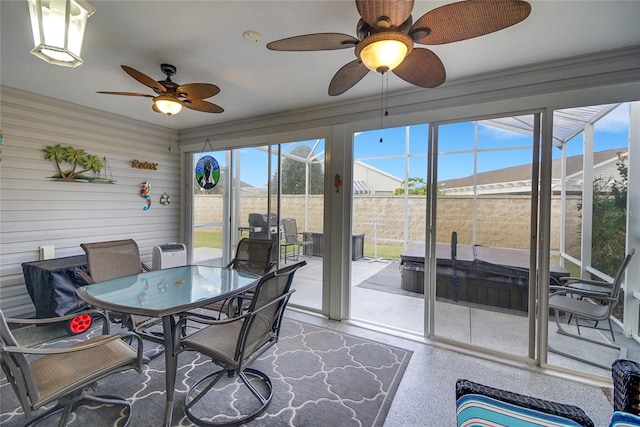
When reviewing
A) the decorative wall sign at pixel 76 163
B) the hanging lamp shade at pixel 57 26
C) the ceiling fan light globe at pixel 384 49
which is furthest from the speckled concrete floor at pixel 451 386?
the decorative wall sign at pixel 76 163

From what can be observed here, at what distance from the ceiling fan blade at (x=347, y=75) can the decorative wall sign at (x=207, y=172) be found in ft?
10.1

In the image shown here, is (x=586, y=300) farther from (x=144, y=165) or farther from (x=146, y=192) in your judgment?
(x=144, y=165)

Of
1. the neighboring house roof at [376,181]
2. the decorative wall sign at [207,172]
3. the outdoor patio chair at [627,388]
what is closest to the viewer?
the outdoor patio chair at [627,388]

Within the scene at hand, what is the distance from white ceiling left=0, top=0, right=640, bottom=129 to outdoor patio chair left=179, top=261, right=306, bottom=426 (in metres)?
1.73

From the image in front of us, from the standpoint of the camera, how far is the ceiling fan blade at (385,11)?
4.18ft

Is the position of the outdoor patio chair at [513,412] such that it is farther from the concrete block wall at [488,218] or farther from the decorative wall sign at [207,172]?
the decorative wall sign at [207,172]

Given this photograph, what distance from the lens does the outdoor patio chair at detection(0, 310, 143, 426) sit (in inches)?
53.7

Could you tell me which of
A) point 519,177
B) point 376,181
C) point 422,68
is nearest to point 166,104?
point 422,68

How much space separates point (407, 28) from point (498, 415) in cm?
177

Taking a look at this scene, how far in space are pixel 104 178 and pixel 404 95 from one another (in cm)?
411

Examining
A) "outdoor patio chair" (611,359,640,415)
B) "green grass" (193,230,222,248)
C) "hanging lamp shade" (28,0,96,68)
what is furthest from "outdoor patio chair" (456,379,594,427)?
"green grass" (193,230,222,248)

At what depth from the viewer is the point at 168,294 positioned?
208 cm

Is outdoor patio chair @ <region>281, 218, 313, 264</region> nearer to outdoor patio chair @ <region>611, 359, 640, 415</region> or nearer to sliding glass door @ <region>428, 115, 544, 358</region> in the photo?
sliding glass door @ <region>428, 115, 544, 358</region>

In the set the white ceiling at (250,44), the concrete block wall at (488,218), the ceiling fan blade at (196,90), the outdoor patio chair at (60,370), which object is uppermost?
the white ceiling at (250,44)
